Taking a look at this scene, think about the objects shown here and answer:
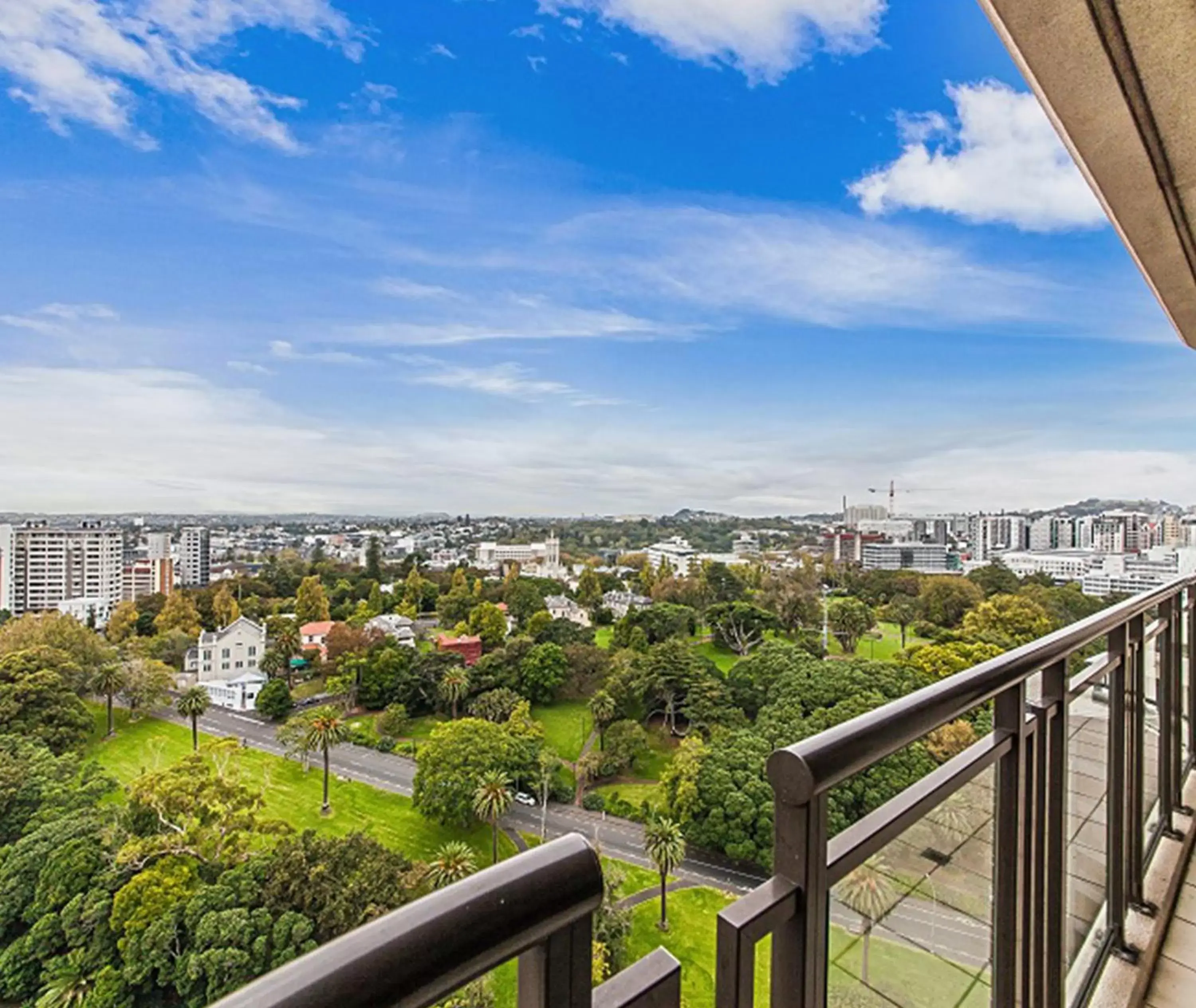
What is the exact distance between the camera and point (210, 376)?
23.5 m

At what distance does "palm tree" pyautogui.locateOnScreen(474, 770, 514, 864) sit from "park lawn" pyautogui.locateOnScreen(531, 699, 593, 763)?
3.04 metres

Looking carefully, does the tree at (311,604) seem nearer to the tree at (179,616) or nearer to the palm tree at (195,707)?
the tree at (179,616)

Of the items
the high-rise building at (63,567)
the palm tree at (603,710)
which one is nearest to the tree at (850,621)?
the palm tree at (603,710)

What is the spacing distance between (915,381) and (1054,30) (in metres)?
26.9

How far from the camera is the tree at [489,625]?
20.4 meters

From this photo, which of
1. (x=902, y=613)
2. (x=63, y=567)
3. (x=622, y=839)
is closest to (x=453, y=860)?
(x=622, y=839)

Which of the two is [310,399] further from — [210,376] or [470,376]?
[470,376]

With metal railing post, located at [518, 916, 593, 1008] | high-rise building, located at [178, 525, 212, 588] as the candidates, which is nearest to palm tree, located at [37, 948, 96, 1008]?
metal railing post, located at [518, 916, 593, 1008]

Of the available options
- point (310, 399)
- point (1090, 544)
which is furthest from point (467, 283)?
point (1090, 544)

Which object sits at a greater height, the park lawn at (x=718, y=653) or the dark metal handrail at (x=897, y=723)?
the dark metal handrail at (x=897, y=723)

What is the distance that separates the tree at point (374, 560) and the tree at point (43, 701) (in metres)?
11.9

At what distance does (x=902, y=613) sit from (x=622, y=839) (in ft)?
42.5

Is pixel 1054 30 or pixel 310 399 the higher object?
pixel 310 399

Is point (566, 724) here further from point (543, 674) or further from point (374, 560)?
point (374, 560)
